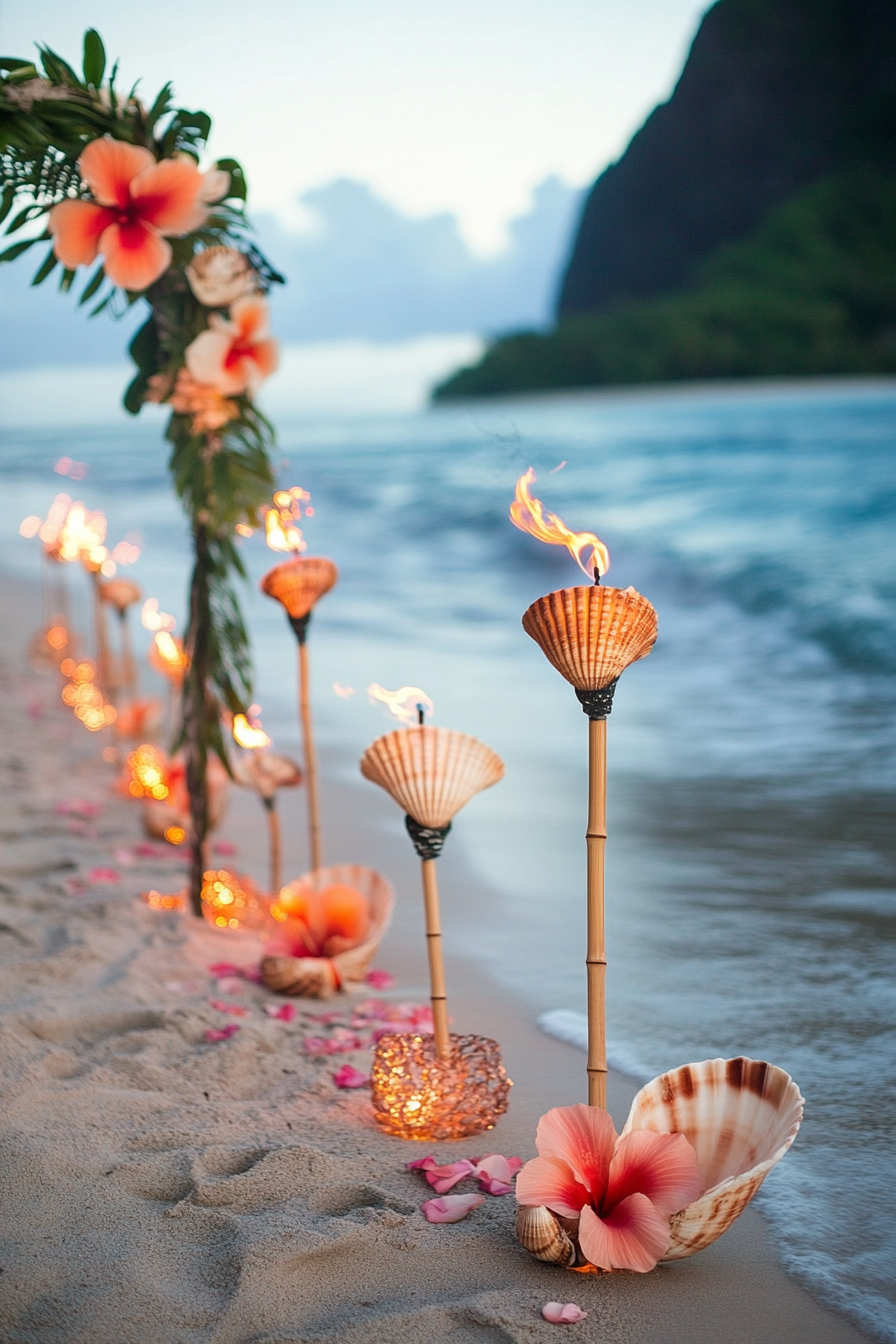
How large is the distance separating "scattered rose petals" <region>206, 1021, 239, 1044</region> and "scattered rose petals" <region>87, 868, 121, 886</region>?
3.29ft

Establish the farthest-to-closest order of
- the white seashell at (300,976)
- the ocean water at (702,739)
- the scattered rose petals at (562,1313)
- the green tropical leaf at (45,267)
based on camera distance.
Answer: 1. the white seashell at (300,976)
2. the ocean water at (702,739)
3. the green tropical leaf at (45,267)
4. the scattered rose petals at (562,1313)

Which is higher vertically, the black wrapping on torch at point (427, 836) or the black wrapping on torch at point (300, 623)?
the black wrapping on torch at point (300, 623)

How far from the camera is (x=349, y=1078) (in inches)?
78.9

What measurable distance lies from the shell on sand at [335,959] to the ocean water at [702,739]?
40 cm

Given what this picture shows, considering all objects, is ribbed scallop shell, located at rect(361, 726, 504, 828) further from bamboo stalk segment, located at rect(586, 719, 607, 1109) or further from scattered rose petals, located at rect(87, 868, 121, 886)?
Result: scattered rose petals, located at rect(87, 868, 121, 886)

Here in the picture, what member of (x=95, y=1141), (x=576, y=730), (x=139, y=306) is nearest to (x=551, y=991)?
(x=95, y=1141)

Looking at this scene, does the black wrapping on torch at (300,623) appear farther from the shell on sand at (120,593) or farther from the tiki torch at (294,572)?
the shell on sand at (120,593)

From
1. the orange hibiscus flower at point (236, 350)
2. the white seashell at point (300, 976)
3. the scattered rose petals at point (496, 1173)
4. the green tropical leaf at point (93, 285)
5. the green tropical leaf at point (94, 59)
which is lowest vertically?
the scattered rose petals at point (496, 1173)

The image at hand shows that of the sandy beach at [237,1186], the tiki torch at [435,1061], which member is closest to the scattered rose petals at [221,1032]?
the sandy beach at [237,1186]

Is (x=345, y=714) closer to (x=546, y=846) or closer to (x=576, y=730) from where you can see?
(x=576, y=730)

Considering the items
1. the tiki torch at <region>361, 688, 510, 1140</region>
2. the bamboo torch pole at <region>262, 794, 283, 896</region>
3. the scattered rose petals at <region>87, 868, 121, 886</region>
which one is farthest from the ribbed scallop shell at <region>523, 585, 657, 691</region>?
the scattered rose petals at <region>87, 868, 121, 886</region>

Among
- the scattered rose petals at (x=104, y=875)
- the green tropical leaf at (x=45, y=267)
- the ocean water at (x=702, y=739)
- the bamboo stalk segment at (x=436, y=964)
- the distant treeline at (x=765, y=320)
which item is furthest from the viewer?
the distant treeline at (x=765, y=320)

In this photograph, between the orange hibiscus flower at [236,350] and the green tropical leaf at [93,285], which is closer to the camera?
the green tropical leaf at [93,285]

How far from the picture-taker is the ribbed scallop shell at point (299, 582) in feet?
8.17
